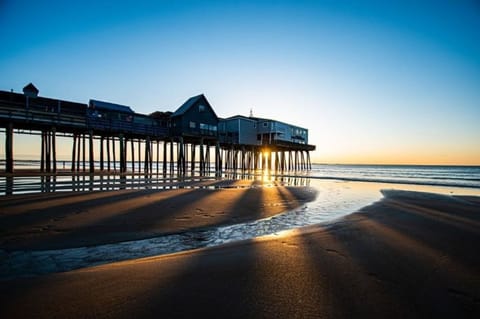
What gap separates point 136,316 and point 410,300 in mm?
2954

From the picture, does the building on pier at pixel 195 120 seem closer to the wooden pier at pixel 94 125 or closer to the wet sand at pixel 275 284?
the wooden pier at pixel 94 125

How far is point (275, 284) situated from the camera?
9.48ft

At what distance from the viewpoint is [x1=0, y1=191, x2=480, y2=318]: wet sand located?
2.29m

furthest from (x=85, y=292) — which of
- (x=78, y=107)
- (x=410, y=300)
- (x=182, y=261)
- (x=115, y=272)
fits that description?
(x=78, y=107)

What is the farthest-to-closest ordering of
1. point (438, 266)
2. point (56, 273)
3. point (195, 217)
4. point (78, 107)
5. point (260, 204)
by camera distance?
point (78, 107) < point (260, 204) < point (195, 217) < point (438, 266) < point (56, 273)

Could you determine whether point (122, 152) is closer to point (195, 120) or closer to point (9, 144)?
point (9, 144)

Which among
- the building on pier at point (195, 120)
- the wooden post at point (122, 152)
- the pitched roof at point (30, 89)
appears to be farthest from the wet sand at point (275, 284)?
the pitched roof at point (30, 89)

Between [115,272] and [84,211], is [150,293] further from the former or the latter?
[84,211]

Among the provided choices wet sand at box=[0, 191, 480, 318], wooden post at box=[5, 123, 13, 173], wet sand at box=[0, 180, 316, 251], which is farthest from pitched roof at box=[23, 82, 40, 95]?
wet sand at box=[0, 191, 480, 318]

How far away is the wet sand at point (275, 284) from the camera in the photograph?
2285 millimetres

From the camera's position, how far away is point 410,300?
8.34 ft

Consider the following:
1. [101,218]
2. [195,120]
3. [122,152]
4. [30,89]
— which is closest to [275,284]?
[101,218]

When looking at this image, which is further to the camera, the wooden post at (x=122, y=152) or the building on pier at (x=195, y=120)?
the building on pier at (x=195, y=120)

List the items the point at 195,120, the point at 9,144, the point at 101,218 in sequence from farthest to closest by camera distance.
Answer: the point at 195,120
the point at 9,144
the point at 101,218
